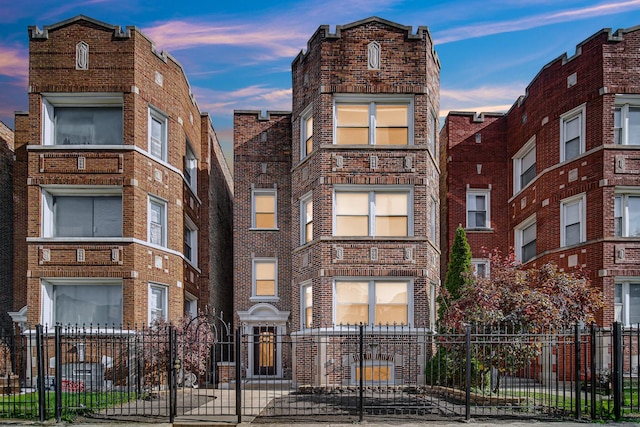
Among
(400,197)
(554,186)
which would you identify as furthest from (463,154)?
(400,197)

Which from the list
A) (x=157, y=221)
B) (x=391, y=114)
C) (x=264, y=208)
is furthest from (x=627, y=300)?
(x=157, y=221)

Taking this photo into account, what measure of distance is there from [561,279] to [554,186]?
600cm

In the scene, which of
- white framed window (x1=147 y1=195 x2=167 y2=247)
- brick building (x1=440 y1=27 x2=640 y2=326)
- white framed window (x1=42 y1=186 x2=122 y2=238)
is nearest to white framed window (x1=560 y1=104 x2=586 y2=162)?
brick building (x1=440 y1=27 x2=640 y2=326)

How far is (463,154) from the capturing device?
28500 mm

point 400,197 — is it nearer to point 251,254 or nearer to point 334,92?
point 334,92

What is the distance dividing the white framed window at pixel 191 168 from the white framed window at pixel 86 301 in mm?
6362

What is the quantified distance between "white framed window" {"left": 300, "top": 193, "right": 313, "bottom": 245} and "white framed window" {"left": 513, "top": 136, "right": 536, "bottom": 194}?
29.7ft

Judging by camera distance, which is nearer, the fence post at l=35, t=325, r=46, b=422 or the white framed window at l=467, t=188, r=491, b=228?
the fence post at l=35, t=325, r=46, b=422

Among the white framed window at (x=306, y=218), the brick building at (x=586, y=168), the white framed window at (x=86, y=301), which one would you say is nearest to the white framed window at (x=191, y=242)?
the white framed window at (x=86, y=301)

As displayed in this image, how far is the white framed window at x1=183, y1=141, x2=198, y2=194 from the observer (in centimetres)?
2691

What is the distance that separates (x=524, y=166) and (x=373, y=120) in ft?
27.2

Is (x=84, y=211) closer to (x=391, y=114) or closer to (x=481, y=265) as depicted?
(x=391, y=114)

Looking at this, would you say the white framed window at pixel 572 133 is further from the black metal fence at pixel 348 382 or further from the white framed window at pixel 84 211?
the white framed window at pixel 84 211

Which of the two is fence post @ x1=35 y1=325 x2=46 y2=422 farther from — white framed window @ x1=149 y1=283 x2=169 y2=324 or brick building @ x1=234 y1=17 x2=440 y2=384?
brick building @ x1=234 y1=17 x2=440 y2=384
